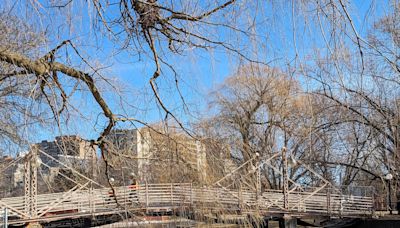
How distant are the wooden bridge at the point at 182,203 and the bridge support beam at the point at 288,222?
0.15 meters

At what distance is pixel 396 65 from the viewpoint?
2.01 meters

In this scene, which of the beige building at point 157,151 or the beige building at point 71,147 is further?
the beige building at point 157,151

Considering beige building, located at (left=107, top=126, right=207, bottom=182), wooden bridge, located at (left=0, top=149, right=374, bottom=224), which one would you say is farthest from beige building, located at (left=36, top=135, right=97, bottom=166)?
wooden bridge, located at (left=0, top=149, right=374, bottom=224)

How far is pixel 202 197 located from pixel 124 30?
2.43 meters

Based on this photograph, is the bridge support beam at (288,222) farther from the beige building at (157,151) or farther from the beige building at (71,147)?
the beige building at (71,147)

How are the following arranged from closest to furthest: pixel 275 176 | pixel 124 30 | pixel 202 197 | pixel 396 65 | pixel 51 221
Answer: pixel 396 65
pixel 124 30
pixel 202 197
pixel 51 221
pixel 275 176

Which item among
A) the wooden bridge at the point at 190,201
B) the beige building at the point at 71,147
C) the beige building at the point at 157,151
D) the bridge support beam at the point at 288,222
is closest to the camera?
the beige building at the point at 71,147

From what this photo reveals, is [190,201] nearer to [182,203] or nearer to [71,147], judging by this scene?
[182,203]

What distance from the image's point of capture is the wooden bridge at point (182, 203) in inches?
184

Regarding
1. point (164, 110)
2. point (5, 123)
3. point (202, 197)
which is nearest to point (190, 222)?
point (202, 197)

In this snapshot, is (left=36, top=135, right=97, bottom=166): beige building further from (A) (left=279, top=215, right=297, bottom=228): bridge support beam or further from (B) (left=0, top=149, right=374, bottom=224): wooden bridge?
(A) (left=279, top=215, right=297, bottom=228): bridge support beam

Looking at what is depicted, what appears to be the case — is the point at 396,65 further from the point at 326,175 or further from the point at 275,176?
the point at 275,176

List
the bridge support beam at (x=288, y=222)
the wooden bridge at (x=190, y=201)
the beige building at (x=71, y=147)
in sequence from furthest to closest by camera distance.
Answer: the bridge support beam at (x=288, y=222) → the wooden bridge at (x=190, y=201) → the beige building at (x=71, y=147)

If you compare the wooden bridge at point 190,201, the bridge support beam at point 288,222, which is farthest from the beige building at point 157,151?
the bridge support beam at point 288,222
